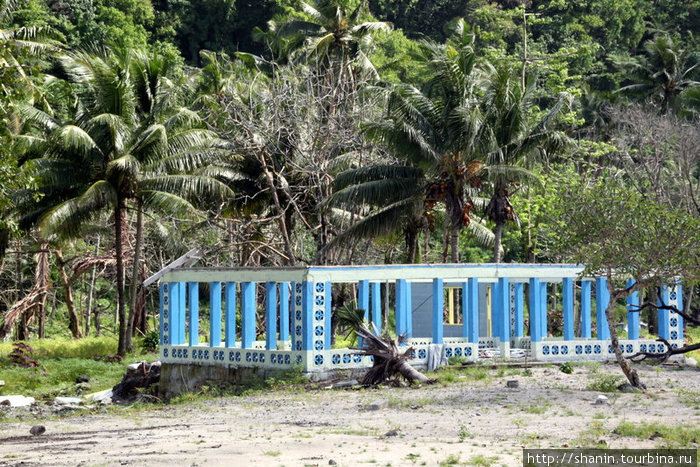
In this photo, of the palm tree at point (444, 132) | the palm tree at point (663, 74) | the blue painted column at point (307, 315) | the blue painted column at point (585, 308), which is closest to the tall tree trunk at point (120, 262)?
the palm tree at point (444, 132)

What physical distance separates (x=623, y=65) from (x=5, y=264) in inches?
1232

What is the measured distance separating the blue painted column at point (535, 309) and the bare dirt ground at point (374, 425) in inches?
132

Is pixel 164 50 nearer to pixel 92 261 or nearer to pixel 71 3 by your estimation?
pixel 71 3

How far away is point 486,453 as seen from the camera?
11.3 meters

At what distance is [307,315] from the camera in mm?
20562

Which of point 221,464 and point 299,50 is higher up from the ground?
point 299,50

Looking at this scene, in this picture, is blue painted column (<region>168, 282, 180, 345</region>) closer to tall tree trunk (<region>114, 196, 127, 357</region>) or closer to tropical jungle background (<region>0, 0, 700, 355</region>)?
tropical jungle background (<region>0, 0, 700, 355</region>)

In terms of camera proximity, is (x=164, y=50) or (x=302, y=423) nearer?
(x=302, y=423)

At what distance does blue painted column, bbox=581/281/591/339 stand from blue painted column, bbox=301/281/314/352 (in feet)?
24.6

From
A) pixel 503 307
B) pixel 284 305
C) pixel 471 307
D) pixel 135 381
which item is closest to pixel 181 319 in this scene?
pixel 135 381

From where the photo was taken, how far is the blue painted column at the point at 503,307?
23.7m

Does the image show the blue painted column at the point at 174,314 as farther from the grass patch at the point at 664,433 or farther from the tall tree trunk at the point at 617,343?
the grass patch at the point at 664,433

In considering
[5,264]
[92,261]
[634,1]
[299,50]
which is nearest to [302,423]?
[92,261]

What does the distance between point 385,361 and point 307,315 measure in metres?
1.97
